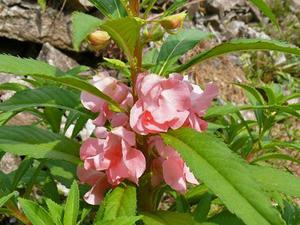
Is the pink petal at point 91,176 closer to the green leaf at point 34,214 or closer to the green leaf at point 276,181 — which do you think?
the green leaf at point 34,214

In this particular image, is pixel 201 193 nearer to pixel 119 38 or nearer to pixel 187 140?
pixel 187 140

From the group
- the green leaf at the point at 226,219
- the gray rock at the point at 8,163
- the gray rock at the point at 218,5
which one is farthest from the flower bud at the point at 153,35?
the gray rock at the point at 218,5

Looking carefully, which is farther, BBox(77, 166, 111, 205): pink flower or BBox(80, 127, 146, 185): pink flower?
BBox(77, 166, 111, 205): pink flower

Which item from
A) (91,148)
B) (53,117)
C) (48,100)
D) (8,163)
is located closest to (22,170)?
(53,117)

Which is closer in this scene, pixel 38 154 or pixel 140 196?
pixel 38 154

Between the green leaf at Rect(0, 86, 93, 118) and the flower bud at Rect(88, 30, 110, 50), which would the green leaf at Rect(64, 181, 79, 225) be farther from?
the flower bud at Rect(88, 30, 110, 50)

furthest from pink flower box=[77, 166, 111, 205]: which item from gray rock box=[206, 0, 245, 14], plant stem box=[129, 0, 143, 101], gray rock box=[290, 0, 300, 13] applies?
gray rock box=[290, 0, 300, 13]

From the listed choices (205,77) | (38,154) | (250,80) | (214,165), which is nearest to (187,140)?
(214,165)

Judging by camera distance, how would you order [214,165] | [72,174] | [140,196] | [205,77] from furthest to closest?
[205,77], [72,174], [140,196], [214,165]
